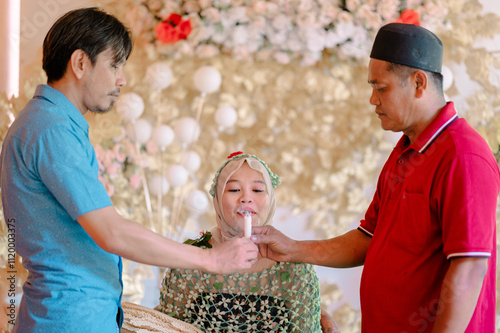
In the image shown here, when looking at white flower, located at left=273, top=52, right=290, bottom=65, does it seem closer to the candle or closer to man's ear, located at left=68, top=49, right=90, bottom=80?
the candle

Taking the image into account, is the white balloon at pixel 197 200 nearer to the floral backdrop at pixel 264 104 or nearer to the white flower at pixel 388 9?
the floral backdrop at pixel 264 104

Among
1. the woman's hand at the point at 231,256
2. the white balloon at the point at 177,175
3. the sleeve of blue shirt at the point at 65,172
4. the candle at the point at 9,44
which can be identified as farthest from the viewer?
the white balloon at the point at 177,175

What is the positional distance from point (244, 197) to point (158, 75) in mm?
1466

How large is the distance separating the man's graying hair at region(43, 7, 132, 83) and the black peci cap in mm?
849

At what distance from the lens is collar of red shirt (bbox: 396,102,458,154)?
5.29 feet

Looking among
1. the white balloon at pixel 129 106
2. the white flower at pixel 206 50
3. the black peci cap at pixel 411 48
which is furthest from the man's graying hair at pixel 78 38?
the white flower at pixel 206 50

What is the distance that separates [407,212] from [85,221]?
0.95 metres

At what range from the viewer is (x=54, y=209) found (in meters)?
1.34

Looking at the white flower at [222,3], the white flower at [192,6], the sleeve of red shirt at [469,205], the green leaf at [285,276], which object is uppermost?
the white flower at [222,3]

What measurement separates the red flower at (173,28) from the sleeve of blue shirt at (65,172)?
2171 mm

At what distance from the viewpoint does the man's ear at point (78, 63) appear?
1403 mm

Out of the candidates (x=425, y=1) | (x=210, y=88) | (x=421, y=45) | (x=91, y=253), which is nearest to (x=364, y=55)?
(x=425, y=1)

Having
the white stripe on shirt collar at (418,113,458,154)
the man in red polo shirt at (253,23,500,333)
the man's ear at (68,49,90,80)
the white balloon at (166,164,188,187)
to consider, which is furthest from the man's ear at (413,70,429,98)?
the white balloon at (166,164,188,187)

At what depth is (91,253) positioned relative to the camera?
139 cm
